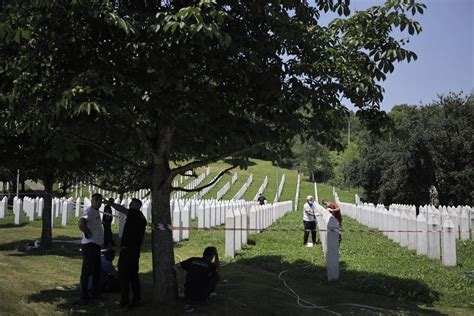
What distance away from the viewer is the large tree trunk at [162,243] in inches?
326

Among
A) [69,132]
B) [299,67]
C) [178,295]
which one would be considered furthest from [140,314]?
[299,67]

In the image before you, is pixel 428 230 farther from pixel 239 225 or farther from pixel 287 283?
pixel 239 225

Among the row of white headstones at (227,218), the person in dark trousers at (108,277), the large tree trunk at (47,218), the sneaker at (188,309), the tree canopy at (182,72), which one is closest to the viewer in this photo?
the tree canopy at (182,72)

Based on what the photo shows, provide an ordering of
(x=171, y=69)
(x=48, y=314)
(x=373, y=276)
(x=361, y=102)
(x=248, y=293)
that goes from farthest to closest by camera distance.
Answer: (x=373, y=276)
(x=248, y=293)
(x=361, y=102)
(x=48, y=314)
(x=171, y=69)

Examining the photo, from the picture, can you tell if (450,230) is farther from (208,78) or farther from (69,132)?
(69,132)

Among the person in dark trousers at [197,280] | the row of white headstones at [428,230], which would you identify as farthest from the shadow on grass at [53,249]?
the row of white headstones at [428,230]

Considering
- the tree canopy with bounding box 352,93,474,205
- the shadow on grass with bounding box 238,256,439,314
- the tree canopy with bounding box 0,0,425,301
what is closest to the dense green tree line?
the tree canopy with bounding box 352,93,474,205

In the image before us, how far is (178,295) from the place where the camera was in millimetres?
8609

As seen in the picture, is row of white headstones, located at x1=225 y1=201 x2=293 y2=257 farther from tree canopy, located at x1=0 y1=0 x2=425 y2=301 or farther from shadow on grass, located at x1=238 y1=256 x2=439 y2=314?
tree canopy, located at x1=0 y1=0 x2=425 y2=301

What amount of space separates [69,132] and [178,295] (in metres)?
3.32

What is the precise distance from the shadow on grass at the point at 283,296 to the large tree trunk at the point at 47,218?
5029 millimetres

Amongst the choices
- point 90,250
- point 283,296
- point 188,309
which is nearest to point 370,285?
point 283,296

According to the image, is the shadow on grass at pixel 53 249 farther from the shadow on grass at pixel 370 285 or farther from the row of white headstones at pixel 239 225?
the shadow on grass at pixel 370 285

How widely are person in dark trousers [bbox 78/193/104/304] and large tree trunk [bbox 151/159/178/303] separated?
97 cm
